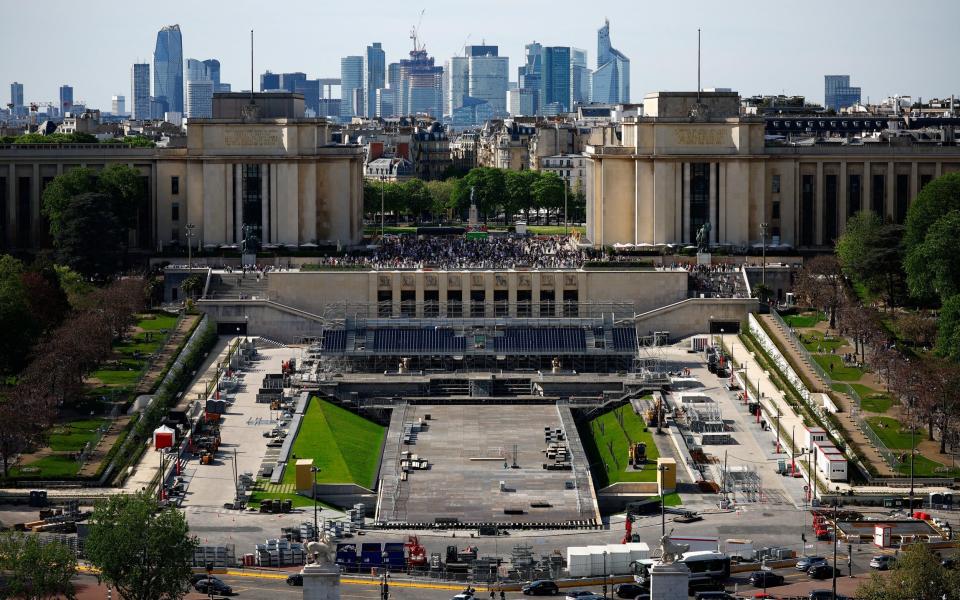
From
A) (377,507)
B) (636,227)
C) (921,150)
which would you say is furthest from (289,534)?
(921,150)

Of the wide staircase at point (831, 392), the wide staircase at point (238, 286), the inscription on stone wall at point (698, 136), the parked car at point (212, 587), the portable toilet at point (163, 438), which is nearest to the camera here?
the parked car at point (212, 587)

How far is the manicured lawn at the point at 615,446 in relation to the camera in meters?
113

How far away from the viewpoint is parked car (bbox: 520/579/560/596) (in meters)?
88.7

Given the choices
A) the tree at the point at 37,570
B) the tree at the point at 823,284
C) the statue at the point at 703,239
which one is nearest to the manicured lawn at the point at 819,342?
the tree at the point at 823,284

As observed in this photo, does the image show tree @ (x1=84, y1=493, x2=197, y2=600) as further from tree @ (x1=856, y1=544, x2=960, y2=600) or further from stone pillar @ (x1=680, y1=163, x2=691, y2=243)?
stone pillar @ (x1=680, y1=163, x2=691, y2=243)

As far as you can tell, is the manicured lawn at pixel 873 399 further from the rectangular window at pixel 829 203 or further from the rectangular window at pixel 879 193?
the rectangular window at pixel 879 193

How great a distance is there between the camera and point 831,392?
128375mm

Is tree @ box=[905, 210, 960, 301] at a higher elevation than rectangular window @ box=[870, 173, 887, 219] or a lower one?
lower

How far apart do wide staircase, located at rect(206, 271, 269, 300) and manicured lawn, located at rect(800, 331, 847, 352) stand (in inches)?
1594

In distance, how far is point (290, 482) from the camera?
110500mm

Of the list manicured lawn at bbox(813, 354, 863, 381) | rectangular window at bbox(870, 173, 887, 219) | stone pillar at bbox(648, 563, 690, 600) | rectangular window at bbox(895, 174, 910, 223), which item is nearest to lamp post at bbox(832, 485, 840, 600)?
stone pillar at bbox(648, 563, 690, 600)

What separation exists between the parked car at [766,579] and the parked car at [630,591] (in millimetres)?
5192

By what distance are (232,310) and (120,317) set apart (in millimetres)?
14613

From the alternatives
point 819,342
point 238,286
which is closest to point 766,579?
point 819,342
